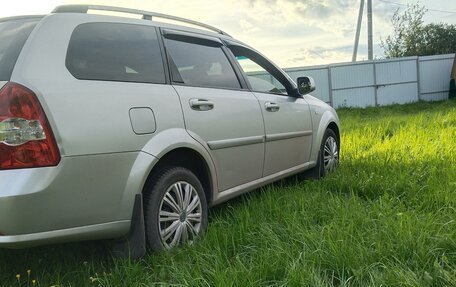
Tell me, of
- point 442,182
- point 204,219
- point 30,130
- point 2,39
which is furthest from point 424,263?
point 2,39

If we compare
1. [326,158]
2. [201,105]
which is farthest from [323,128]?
[201,105]

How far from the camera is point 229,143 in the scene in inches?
139

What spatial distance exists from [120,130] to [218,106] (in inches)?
39.9

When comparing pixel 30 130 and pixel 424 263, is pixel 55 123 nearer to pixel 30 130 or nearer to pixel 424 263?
pixel 30 130

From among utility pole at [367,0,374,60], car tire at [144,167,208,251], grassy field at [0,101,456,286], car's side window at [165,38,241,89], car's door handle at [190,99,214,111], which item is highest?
utility pole at [367,0,374,60]

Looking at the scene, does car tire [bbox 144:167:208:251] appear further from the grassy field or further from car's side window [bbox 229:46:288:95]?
car's side window [bbox 229:46:288:95]

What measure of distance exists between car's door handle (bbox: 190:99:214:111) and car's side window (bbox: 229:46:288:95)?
2.97ft

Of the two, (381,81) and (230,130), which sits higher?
(230,130)

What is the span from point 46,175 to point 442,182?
11.3ft

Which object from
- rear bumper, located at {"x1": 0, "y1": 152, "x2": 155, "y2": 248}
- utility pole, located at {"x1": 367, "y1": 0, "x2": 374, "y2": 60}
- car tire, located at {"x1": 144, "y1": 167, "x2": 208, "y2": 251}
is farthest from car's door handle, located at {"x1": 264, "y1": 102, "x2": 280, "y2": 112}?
utility pole, located at {"x1": 367, "y1": 0, "x2": 374, "y2": 60}

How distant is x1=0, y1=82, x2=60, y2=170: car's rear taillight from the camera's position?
89.7 inches

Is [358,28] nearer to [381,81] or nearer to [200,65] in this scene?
[381,81]

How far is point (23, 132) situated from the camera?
230 cm

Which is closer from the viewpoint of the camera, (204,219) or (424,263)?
(424,263)
